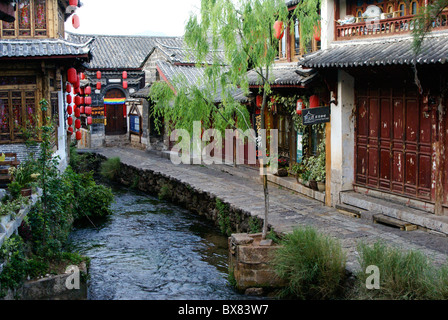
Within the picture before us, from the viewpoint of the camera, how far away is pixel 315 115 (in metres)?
12.5

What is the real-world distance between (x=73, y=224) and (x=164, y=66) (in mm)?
11638

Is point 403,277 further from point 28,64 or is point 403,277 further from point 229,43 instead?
point 28,64

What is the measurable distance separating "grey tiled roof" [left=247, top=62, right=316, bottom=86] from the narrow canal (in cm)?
423

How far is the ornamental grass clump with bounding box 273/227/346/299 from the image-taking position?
25.8 ft

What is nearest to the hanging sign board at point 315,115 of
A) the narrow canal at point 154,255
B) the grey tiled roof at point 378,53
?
the grey tiled roof at point 378,53

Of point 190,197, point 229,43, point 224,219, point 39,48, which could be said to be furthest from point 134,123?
point 229,43

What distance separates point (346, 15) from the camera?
12.5m

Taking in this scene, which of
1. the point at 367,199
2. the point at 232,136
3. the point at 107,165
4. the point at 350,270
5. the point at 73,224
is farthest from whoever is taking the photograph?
the point at 107,165

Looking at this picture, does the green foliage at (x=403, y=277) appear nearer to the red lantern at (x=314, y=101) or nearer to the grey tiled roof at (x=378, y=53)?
the grey tiled roof at (x=378, y=53)

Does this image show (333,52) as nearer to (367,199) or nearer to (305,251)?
(367,199)

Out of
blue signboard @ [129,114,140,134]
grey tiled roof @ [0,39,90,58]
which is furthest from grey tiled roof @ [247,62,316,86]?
blue signboard @ [129,114,140,134]

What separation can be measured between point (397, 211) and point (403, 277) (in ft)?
13.5
